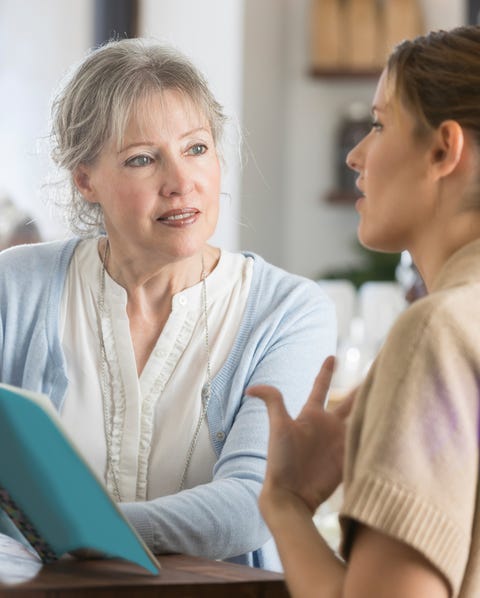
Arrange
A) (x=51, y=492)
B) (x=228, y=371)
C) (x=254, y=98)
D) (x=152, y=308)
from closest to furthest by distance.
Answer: (x=51, y=492) < (x=228, y=371) < (x=152, y=308) < (x=254, y=98)

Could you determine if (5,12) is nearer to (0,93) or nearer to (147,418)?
(0,93)

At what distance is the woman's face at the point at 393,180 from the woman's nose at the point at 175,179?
2.17ft

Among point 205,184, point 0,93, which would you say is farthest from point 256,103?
point 205,184

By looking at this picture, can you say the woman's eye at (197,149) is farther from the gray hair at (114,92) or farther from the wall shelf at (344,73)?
the wall shelf at (344,73)

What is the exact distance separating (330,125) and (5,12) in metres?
1.69

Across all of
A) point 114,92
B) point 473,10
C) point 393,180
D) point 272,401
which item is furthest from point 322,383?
point 473,10

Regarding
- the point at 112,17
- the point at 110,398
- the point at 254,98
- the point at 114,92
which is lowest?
the point at 254,98

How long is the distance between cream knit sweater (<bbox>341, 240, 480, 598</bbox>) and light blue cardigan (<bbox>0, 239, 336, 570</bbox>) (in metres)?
0.56

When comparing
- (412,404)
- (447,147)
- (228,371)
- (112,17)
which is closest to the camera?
(412,404)

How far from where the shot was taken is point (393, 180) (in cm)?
121

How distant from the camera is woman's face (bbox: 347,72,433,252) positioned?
118 centimetres

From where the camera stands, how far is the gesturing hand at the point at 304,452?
121 centimetres

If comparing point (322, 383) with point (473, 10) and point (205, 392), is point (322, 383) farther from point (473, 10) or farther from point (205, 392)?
point (473, 10)

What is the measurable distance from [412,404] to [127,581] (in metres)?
0.39
